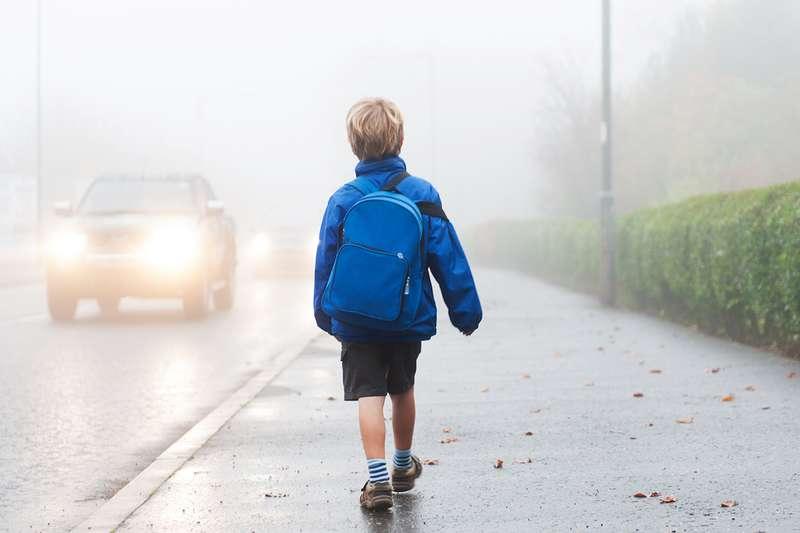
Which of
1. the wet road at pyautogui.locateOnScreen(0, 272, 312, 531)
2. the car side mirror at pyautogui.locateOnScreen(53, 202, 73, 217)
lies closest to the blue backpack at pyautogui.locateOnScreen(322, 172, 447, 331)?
the wet road at pyautogui.locateOnScreen(0, 272, 312, 531)

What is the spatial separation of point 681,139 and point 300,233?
10.9 m

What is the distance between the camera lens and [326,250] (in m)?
5.63

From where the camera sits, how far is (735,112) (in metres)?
37.2

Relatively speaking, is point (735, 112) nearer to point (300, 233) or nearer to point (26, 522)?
point (300, 233)

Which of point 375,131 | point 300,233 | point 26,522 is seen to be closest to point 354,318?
point 375,131

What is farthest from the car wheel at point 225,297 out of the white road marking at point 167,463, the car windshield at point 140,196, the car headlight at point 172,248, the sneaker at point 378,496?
the sneaker at point 378,496

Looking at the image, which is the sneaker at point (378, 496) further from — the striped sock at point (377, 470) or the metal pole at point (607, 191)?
the metal pole at point (607, 191)

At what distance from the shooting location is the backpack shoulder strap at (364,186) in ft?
18.6

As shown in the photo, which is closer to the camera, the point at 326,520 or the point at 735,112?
the point at 326,520

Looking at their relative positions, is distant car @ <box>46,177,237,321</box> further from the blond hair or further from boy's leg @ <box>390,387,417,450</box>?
the blond hair

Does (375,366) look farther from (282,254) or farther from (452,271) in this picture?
(282,254)

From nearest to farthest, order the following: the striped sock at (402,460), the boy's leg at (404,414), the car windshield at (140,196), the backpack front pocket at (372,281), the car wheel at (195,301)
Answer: the backpack front pocket at (372,281) < the boy's leg at (404,414) < the striped sock at (402,460) < the car wheel at (195,301) < the car windshield at (140,196)

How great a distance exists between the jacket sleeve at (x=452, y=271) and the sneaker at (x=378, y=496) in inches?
28.9

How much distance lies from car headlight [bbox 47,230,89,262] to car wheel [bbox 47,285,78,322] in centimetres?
43
